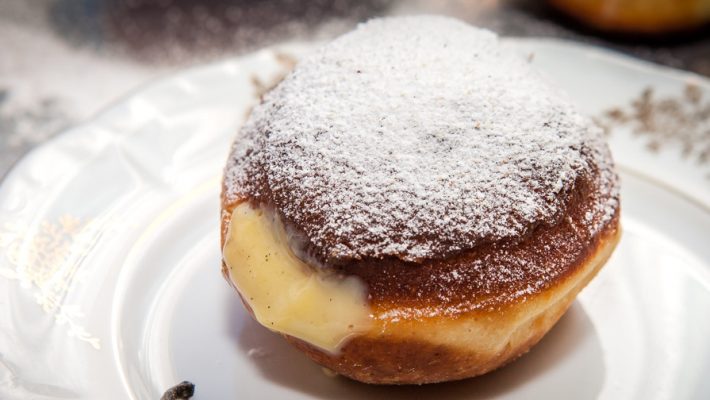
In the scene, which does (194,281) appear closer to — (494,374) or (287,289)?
(287,289)

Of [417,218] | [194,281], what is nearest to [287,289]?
[417,218]

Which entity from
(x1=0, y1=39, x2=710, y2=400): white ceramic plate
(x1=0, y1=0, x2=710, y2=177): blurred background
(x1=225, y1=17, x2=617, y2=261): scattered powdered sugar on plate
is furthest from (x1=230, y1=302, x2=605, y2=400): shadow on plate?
(x1=0, y1=0, x2=710, y2=177): blurred background

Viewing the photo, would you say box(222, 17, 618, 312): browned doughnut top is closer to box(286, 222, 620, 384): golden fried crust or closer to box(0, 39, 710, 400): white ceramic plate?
box(286, 222, 620, 384): golden fried crust

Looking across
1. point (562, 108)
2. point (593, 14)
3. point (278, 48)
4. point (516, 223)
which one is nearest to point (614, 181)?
point (562, 108)

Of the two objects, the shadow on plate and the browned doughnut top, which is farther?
the shadow on plate

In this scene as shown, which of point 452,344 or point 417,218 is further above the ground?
point 417,218

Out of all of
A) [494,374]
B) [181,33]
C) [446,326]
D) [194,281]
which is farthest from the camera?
[181,33]

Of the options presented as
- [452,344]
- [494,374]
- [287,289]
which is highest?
[287,289]
